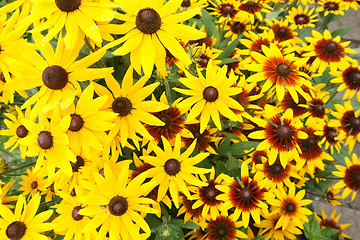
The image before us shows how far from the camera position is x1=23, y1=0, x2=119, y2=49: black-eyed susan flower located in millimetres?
574

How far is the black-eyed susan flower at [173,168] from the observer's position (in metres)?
0.81

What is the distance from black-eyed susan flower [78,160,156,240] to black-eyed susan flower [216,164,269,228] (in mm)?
264

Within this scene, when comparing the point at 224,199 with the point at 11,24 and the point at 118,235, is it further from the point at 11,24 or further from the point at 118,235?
the point at 11,24

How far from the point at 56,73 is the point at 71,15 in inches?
5.1

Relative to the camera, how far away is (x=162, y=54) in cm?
64

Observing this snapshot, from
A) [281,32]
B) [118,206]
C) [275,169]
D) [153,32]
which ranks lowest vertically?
[275,169]

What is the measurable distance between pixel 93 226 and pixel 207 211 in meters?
0.37

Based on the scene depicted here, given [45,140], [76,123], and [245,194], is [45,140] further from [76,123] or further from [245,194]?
[245,194]

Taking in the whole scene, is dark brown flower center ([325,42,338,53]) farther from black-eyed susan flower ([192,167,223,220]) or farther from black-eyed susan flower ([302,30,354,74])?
black-eyed susan flower ([192,167,223,220])

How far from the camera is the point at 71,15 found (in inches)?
23.3

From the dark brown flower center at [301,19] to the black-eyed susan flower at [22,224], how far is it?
4.43 feet

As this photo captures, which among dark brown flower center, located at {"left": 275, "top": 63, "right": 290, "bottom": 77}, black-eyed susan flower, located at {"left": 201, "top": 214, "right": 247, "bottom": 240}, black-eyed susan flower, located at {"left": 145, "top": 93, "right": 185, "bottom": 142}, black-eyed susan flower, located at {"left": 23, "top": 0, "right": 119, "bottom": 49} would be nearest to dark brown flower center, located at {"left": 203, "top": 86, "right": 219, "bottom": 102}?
black-eyed susan flower, located at {"left": 145, "top": 93, "right": 185, "bottom": 142}

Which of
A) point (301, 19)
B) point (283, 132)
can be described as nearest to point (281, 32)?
point (301, 19)

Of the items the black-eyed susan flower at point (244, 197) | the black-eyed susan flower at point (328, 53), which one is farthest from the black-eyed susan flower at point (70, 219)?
the black-eyed susan flower at point (328, 53)
